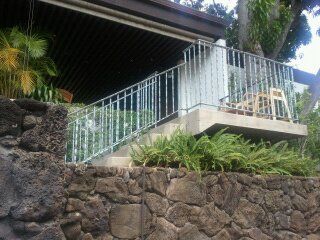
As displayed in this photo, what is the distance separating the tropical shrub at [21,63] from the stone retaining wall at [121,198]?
7.36 ft

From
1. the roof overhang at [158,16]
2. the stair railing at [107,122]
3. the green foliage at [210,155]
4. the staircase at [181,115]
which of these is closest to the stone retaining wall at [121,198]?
the green foliage at [210,155]

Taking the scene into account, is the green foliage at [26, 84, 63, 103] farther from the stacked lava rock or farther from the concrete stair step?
the stacked lava rock

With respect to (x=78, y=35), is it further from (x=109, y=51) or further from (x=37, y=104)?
(x=37, y=104)

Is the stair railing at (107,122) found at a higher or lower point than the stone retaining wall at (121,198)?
higher

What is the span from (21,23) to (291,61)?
1052cm

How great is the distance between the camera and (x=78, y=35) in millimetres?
7156

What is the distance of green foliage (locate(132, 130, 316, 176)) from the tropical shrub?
2.05 metres

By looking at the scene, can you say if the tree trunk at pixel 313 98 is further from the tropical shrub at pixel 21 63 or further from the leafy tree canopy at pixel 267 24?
the tropical shrub at pixel 21 63

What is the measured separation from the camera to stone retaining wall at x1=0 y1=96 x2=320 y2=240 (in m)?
2.70

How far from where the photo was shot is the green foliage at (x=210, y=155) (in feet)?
15.4

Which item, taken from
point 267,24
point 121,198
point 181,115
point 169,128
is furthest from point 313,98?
point 121,198

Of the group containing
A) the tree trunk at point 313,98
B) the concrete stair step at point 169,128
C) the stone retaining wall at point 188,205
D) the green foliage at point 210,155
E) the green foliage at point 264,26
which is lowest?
the stone retaining wall at point 188,205

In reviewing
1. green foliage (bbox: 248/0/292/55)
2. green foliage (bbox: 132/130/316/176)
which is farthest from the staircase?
green foliage (bbox: 248/0/292/55)

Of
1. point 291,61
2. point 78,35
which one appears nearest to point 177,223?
point 78,35
